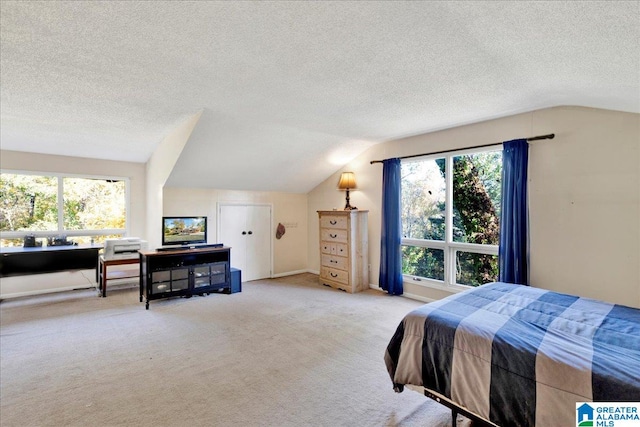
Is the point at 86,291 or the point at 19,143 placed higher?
the point at 19,143

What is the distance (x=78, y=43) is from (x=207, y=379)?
2.53 m

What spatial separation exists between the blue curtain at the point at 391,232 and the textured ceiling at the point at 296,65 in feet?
2.53

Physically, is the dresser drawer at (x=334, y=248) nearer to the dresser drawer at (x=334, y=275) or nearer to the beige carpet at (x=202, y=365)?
the dresser drawer at (x=334, y=275)

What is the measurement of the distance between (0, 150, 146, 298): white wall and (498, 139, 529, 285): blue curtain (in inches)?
227

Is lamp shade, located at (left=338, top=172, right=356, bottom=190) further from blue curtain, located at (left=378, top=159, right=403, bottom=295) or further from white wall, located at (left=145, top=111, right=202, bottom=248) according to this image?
white wall, located at (left=145, top=111, right=202, bottom=248)

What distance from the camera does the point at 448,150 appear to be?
400cm

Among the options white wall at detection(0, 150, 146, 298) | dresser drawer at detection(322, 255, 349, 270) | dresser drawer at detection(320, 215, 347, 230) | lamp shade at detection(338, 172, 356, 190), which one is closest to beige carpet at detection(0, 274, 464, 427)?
white wall at detection(0, 150, 146, 298)

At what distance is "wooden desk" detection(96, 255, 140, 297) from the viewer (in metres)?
4.33

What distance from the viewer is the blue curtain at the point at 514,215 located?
10.6ft

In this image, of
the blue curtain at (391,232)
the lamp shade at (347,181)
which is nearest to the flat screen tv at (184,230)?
the lamp shade at (347,181)

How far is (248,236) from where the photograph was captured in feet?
18.0

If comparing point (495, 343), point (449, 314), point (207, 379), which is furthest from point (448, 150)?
point (207, 379)

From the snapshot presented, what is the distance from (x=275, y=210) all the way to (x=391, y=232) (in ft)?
7.85

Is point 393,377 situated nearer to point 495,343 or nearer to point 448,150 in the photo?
point 495,343
